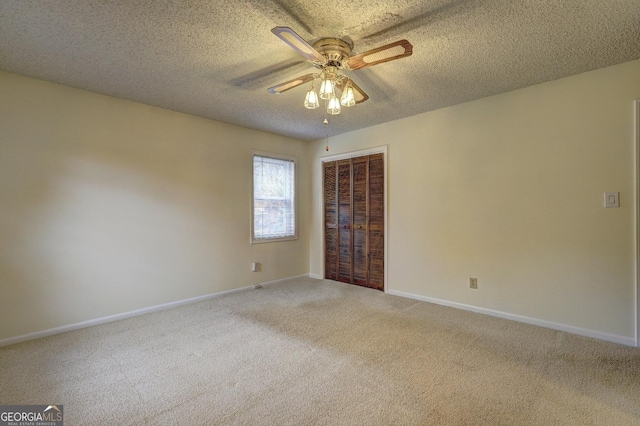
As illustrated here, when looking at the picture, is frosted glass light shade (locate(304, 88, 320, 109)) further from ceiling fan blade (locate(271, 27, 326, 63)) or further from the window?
the window

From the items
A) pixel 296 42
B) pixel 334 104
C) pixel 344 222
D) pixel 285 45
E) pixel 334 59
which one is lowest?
pixel 344 222

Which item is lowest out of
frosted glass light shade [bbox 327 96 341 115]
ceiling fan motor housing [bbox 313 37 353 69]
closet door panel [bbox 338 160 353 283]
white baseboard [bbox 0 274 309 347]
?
white baseboard [bbox 0 274 309 347]

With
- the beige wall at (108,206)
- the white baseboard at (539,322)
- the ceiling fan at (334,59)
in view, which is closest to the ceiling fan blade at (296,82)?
the ceiling fan at (334,59)

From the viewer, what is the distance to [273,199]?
4.59m

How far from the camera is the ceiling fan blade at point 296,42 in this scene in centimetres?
149

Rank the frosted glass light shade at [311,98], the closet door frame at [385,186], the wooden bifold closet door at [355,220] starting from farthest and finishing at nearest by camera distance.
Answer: the wooden bifold closet door at [355,220] < the closet door frame at [385,186] < the frosted glass light shade at [311,98]

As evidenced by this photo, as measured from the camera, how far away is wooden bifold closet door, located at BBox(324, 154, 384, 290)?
13.6 ft

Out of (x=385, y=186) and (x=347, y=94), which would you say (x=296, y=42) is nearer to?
(x=347, y=94)

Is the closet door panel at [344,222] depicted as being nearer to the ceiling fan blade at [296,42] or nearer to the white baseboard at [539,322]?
the white baseboard at [539,322]

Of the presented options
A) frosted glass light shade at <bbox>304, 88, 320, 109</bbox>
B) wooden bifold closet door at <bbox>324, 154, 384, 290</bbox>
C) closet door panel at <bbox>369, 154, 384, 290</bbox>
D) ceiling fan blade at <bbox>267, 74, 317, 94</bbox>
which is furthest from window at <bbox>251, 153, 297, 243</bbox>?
frosted glass light shade at <bbox>304, 88, 320, 109</bbox>

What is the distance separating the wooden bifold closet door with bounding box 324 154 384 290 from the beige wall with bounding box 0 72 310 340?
4.50 ft

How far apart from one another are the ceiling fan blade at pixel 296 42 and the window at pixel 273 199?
2634 millimetres

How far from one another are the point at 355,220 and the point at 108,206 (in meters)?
3.15

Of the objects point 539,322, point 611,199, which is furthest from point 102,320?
point 611,199
